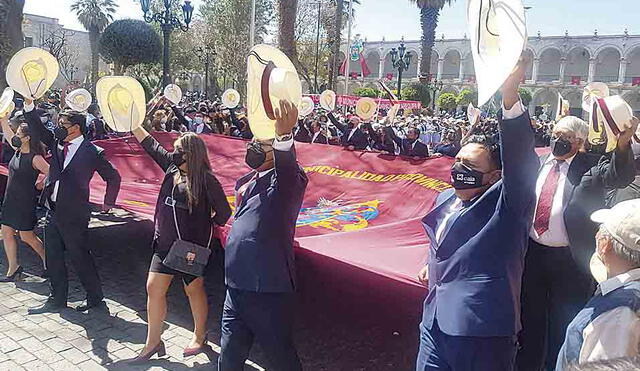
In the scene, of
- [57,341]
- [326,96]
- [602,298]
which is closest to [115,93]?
[57,341]

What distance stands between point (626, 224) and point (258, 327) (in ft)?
6.45

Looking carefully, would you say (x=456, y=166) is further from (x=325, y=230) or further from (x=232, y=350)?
(x=325, y=230)

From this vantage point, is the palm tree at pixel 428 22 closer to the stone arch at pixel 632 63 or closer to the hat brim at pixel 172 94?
the hat brim at pixel 172 94

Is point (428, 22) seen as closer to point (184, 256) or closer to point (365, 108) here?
point (365, 108)

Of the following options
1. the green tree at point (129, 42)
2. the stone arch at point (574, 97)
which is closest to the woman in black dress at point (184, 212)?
the green tree at point (129, 42)

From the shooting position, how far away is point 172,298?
5.51 m

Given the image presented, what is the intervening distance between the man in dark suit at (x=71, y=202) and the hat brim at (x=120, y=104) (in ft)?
1.97

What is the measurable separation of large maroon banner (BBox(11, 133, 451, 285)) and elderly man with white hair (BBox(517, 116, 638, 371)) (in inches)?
29.0

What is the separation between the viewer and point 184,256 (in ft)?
12.5

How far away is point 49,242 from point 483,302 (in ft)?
12.8

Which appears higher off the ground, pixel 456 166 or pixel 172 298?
pixel 456 166

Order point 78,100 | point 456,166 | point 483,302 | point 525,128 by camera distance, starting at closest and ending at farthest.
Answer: point 525,128, point 483,302, point 456,166, point 78,100

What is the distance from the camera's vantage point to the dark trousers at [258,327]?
10.3 ft

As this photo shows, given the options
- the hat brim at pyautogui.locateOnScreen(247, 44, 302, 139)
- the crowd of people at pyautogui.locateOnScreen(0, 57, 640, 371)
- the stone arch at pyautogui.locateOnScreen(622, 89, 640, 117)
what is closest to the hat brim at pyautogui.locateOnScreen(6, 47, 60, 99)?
the crowd of people at pyautogui.locateOnScreen(0, 57, 640, 371)
